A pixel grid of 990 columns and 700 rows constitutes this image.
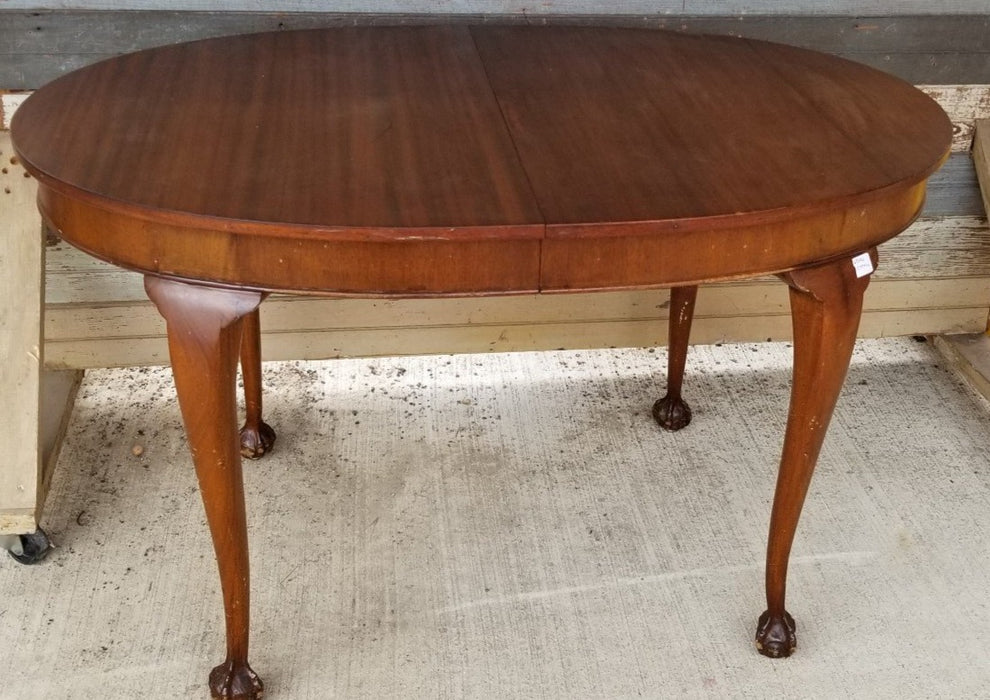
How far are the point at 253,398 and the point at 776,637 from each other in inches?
41.1

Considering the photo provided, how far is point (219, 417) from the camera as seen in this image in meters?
1.34

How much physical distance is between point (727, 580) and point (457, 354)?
0.85m

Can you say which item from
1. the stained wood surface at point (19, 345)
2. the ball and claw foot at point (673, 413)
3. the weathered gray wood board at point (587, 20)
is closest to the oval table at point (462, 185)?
the weathered gray wood board at point (587, 20)

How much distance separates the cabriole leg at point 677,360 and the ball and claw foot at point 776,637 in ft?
2.02

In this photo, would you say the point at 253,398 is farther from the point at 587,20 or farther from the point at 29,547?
the point at 587,20

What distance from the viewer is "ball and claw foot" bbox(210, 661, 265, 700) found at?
60.0 inches

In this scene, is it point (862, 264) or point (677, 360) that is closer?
point (862, 264)

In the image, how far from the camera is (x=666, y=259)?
1.22 m

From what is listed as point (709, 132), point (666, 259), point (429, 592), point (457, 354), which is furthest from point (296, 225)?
point (457, 354)

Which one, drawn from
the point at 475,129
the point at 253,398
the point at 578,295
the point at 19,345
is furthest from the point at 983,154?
the point at 19,345

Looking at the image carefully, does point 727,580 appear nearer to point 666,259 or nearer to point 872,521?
point 872,521

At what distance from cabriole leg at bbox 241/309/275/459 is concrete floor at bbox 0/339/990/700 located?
0.05 metres

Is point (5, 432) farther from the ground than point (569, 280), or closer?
closer

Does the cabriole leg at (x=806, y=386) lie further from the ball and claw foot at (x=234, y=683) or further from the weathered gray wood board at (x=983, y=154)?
the weathered gray wood board at (x=983, y=154)
